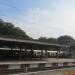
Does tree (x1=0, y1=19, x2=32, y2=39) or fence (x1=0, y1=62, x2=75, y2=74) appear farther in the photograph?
tree (x1=0, y1=19, x2=32, y2=39)

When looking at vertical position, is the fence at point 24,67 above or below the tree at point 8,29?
below

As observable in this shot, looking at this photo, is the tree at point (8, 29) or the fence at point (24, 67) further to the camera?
the tree at point (8, 29)

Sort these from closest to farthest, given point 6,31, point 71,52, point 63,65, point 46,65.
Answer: point 46,65
point 63,65
point 71,52
point 6,31

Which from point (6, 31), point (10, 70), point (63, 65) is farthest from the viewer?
point (6, 31)

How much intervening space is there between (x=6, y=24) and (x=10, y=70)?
110411mm

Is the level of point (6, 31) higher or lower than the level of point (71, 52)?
higher

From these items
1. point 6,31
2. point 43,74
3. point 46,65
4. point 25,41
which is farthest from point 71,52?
point 6,31

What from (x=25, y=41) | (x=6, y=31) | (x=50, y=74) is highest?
(x=6, y=31)

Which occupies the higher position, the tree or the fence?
the tree

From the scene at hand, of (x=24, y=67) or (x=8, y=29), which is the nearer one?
(x=24, y=67)

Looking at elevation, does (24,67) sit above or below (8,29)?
below

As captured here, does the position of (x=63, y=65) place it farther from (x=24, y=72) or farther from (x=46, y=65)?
(x=24, y=72)

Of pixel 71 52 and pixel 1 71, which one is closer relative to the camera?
pixel 1 71

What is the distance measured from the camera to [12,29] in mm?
130750
